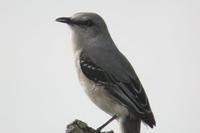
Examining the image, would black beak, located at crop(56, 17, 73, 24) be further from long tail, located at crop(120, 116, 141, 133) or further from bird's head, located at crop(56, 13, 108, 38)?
long tail, located at crop(120, 116, 141, 133)

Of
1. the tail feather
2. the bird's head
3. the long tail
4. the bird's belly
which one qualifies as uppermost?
the bird's head

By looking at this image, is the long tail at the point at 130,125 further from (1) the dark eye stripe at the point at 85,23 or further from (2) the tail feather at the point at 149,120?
(1) the dark eye stripe at the point at 85,23

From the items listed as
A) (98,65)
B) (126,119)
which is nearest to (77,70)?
(98,65)

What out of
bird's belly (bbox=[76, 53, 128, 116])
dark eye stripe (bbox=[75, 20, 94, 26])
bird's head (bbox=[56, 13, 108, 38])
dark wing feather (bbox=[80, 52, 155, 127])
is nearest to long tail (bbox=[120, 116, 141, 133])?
dark wing feather (bbox=[80, 52, 155, 127])

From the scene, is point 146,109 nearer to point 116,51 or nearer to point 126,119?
point 126,119

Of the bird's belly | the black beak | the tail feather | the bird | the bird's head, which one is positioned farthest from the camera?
the bird's head

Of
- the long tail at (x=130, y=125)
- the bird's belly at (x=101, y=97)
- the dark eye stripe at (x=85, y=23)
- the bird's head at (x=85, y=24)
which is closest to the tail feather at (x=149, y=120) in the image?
the long tail at (x=130, y=125)
